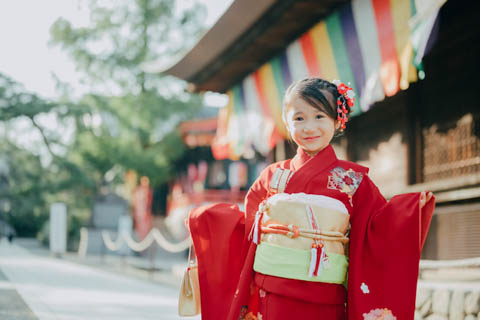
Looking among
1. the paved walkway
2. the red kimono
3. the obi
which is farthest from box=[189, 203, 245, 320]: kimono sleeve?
the paved walkway

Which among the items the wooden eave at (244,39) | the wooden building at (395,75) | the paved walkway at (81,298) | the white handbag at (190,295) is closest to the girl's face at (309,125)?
the white handbag at (190,295)

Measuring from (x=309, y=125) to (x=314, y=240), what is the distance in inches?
21.1

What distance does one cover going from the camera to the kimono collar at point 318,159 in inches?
97.0

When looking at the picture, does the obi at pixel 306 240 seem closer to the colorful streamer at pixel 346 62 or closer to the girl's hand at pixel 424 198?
the girl's hand at pixel 424 198

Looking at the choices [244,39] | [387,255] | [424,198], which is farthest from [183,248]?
[424,198]

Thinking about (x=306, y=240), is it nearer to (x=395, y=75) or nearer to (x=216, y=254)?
(x=216, y=254)

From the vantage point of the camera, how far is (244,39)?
24.0 feet

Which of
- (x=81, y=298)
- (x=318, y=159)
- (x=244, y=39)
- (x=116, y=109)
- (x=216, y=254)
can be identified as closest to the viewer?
(x=318, y=159)

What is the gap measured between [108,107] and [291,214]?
64.9 ft

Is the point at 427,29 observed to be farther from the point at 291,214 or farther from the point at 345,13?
the point at 291,214

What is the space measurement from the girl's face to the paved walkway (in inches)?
115

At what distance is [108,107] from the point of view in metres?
21.2

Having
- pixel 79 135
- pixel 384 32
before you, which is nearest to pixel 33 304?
pixel 384 32

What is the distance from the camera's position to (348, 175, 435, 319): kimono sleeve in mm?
2248
